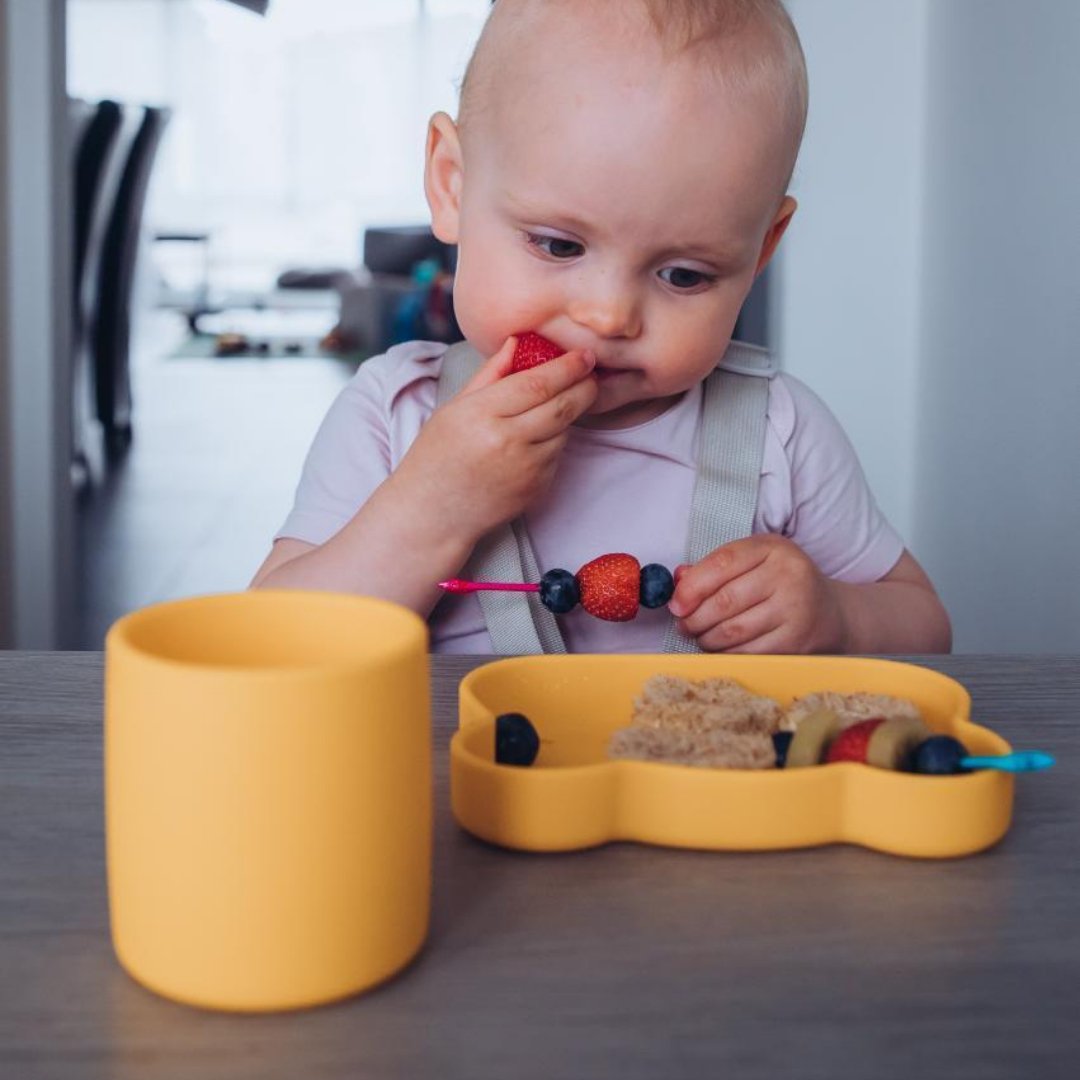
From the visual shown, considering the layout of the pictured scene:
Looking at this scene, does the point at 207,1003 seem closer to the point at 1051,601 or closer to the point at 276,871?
the point at 276,871

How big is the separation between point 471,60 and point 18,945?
30.9 inches

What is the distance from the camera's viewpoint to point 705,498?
111cm

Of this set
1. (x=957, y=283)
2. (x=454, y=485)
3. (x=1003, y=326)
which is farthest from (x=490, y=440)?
(x=957, y=283)

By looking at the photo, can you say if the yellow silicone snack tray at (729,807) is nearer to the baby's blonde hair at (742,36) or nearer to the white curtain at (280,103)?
the baby's blonde hair at (742,36)

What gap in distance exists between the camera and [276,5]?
12461 mm

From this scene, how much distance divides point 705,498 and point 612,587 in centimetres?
20

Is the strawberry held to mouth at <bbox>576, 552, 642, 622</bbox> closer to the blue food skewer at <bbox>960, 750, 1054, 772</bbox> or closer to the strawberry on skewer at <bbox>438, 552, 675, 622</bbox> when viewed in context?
the strawberry on skewer at <bbox>438, 552, 675, 622</bbox>

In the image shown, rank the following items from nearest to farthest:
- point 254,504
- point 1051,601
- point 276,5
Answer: point 1051,601 < point 254,504 < point 276,5

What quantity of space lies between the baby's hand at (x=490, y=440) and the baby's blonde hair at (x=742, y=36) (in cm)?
21

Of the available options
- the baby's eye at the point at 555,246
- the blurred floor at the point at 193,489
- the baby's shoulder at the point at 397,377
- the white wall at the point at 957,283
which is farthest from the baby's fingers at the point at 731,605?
the blurred floor at the point at 193,489

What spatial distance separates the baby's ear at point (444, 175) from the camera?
3.61 ft

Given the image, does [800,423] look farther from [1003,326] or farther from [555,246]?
[1003,326]

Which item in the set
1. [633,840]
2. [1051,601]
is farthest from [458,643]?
[1051,601]

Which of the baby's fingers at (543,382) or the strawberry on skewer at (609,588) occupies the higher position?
the baby's fingers at (543,382)
